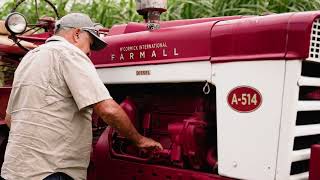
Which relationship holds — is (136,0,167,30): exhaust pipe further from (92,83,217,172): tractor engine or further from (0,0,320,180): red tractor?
(92,83,217,172): tractor engine

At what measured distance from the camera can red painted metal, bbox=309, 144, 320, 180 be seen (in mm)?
2227

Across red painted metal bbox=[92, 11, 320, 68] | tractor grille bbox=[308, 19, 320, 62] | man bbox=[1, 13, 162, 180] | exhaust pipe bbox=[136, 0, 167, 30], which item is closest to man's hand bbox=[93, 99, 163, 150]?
man bbox=[1, 13, 162, 180]

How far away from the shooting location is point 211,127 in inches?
106

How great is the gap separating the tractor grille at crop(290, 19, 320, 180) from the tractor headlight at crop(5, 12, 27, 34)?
5.90 feet

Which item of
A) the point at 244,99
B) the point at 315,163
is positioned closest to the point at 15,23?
the point at 244,99

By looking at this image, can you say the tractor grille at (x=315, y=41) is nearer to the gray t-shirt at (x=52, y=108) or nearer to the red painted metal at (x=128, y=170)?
the red painted metal at (x=128, y=170)

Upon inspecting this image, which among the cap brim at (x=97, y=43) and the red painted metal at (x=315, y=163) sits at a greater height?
the cap brim at (x=97, y=43)

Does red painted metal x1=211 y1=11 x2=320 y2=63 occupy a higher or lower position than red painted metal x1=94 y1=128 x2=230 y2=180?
higher

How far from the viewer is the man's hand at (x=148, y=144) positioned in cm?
273

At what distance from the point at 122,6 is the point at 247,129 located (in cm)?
529

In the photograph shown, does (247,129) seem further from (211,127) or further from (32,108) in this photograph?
(32,108)

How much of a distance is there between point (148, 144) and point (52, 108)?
0.53m

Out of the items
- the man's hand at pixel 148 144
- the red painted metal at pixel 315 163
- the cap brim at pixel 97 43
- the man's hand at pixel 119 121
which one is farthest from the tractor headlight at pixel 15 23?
the red painted metal at pixel 315 163

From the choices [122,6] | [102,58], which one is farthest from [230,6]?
[102,58]
